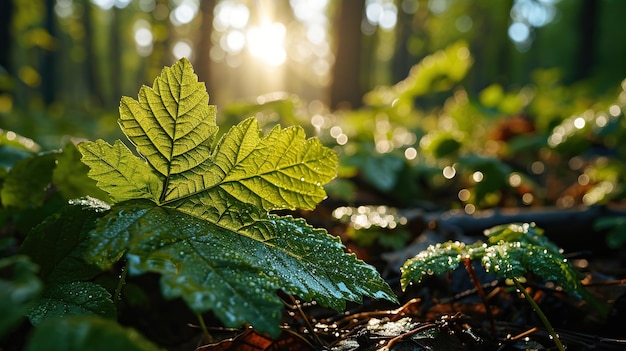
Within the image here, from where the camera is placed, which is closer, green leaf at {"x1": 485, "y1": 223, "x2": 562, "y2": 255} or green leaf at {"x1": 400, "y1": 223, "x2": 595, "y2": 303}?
green leaf at {"x1": 400, "y1": 223, "x2": 595, "y2": 303}

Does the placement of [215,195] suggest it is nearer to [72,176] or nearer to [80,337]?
[80,337]

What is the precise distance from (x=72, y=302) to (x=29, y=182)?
0.55 meters

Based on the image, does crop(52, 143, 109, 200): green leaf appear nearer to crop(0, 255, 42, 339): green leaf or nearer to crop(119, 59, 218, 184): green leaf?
crop(119, 59, 218, 184): green leaf

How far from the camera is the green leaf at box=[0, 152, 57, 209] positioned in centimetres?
127

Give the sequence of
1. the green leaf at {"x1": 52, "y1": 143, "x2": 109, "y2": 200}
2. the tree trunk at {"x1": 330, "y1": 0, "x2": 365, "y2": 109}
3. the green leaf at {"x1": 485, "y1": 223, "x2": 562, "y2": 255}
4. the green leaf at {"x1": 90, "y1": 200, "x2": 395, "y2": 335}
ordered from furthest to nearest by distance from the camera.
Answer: the tree trunk at {"x1": 330, "y1": 0, "x2": 365, "y2": 109}
the green leaf at {"x1": 52, "y1": 143, "x2": 109, "y2": 200}
the green leaf at {"x1": 485, "y1": 223, "x2": 562, "y2": 255}
the green leaf at {"x1": 90, "y1": 200, "x2": 395, "y2": 335}

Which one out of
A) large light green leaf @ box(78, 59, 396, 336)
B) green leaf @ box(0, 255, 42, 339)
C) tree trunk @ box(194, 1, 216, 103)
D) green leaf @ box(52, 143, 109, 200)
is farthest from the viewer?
tree trunk @ box(194, 1, 216, 103)

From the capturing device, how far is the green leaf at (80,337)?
483 millimetres

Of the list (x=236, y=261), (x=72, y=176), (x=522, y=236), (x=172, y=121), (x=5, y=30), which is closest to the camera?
(x=236, y=261)

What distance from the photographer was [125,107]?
864 mm

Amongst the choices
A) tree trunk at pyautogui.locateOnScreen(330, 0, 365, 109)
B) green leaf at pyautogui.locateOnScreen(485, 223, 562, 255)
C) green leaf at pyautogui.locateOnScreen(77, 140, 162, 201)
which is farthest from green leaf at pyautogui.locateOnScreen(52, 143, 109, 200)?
tree trunk at pyautogui.locateOnScreen(330, 0, 365, 109)

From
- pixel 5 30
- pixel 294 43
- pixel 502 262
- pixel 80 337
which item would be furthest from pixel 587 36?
pixel 294 43

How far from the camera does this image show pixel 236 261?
77 centimetres

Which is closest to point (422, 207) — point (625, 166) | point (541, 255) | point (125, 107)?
point (625, 166)

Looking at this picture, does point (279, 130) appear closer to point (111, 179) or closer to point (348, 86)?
point (111, 179)
